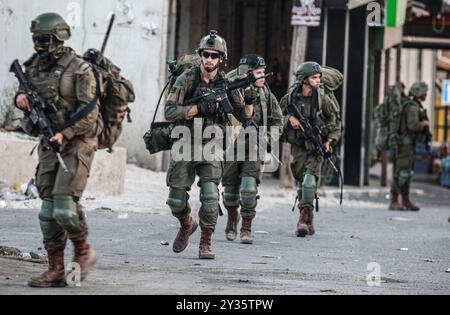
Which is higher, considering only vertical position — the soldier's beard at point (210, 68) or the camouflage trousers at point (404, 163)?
the soldier's beard at point (210, 68)

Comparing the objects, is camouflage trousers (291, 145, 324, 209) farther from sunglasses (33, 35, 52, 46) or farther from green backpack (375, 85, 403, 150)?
green backpack (375, 85, 403, 150)

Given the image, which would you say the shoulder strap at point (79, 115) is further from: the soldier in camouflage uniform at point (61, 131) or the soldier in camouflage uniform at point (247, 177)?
the soldier in camouflage uniform at point (247, 177)

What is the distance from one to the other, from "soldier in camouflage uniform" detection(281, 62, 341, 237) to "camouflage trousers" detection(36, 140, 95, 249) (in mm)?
5359

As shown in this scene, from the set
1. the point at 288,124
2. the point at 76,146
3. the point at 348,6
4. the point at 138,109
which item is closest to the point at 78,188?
the point at 76,146

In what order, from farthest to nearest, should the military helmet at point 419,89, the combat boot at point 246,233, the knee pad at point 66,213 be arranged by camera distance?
the military helmet at point 419,89 < the combat boot at point 246,233 < the knee pad at point 66,213

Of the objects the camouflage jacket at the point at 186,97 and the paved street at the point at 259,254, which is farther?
the camouflage jacket at the point at 186,97

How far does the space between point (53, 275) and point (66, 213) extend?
0.44 m

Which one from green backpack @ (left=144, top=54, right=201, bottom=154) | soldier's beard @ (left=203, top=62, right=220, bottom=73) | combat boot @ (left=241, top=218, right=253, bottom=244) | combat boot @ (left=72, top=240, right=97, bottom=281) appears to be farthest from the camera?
combat boot @ (left=241, top=218, right=253, bottom=244)

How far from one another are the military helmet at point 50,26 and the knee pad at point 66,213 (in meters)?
1.07

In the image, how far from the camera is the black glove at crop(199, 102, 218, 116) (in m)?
11.3

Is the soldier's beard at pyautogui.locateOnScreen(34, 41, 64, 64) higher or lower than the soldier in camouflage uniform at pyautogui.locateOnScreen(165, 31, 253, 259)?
higher

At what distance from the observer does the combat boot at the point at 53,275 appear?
9086mm

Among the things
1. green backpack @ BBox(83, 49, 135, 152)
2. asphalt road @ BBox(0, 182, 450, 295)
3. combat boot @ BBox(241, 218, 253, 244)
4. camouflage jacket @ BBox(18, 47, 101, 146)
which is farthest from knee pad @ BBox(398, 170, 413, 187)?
camouflage jacket @ BBox(18, 47, 101, 146)

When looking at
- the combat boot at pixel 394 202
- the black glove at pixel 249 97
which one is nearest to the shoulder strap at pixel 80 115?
the black glove at pixel 249 97
